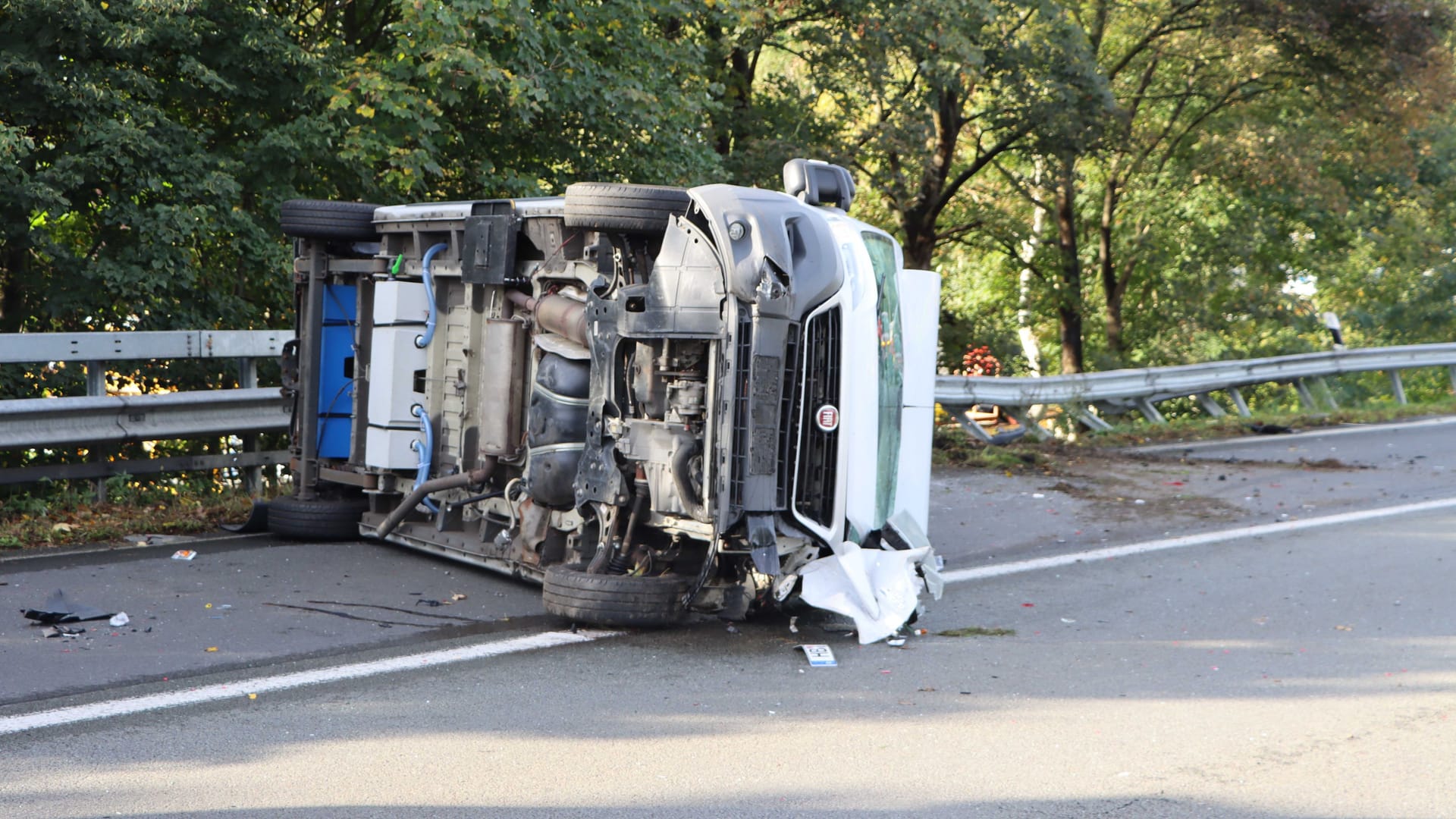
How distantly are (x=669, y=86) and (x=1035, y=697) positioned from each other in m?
9.10

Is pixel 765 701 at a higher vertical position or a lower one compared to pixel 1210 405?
lower

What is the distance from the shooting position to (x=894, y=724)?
5000 mm

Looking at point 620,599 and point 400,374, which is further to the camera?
point 400,374

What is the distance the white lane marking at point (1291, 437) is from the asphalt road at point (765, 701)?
480 centimetres

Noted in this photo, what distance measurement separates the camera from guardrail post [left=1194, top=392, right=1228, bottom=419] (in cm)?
1562

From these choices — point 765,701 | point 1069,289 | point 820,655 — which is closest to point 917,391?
point 820,655

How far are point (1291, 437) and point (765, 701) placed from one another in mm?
10661

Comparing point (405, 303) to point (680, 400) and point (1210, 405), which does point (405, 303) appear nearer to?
point (680, 400)

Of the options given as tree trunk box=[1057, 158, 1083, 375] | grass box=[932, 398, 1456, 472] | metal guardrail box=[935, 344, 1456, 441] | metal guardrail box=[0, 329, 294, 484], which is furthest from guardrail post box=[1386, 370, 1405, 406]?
metal guardrail box=[0, 329, 294, 484]

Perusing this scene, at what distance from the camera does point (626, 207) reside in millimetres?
6465

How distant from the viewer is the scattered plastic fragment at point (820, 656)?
584 cm

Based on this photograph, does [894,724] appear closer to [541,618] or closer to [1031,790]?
[1031,790]

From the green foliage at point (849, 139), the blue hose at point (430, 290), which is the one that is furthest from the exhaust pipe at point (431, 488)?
the green foliage at point (849, 139)

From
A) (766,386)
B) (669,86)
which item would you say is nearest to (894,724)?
(766,386)
